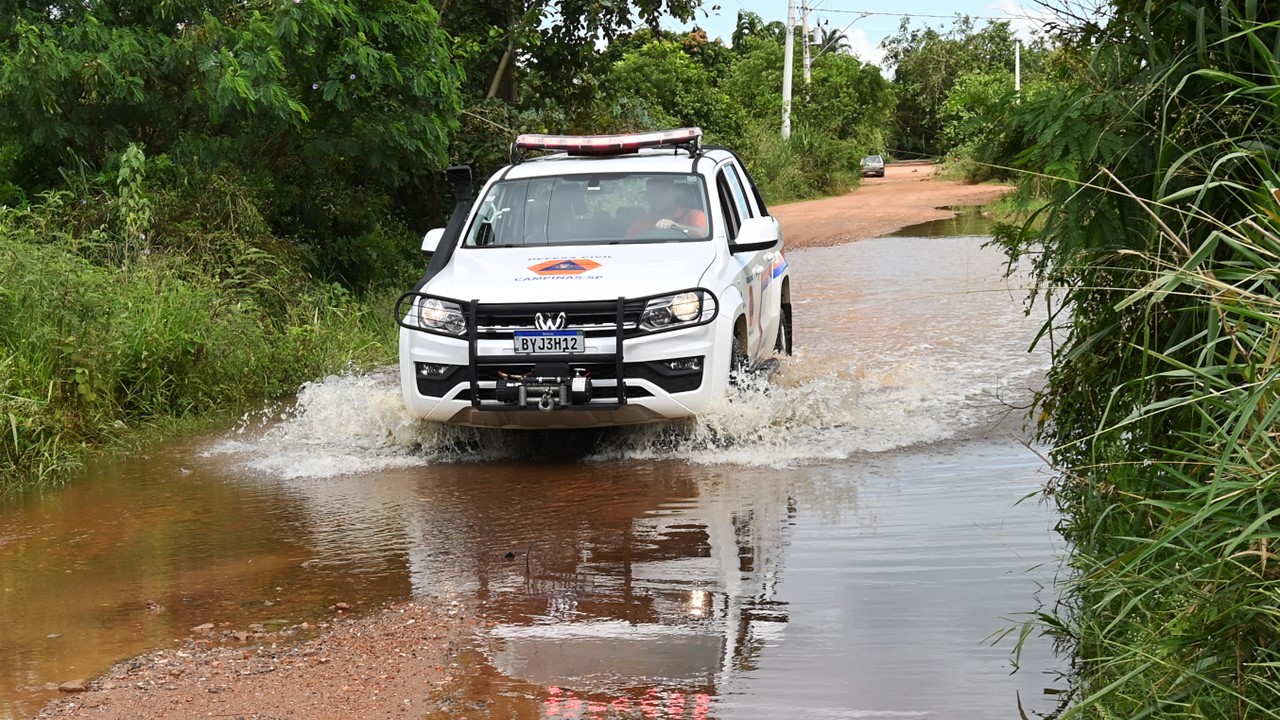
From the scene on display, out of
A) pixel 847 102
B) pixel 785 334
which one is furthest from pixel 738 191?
pixel 847 102

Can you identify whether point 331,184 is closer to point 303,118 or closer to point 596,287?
point 303,118

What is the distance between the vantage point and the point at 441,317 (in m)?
8.67

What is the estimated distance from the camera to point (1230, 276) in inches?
155

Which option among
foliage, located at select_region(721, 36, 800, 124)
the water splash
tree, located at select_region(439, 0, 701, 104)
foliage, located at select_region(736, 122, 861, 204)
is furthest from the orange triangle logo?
foliage, located at select_region(721, 36, 800, 124)

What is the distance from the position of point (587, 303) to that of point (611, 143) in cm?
234

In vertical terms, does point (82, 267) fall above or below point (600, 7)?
below

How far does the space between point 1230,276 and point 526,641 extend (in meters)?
2.78

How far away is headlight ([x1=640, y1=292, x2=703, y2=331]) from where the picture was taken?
332 inches

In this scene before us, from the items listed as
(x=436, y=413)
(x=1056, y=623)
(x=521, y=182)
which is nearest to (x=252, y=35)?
(x=521, y=182)

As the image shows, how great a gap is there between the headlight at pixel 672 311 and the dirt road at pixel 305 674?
277 centimetres

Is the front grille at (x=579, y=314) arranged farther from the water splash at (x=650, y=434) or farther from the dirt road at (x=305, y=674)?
the dirt road at (x=305, y=674)

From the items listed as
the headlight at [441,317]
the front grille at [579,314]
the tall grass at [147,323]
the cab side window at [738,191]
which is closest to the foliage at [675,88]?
the tall grass at [147,323]

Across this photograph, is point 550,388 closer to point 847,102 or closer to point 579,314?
point 579,314

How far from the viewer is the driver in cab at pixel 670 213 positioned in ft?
31.6
